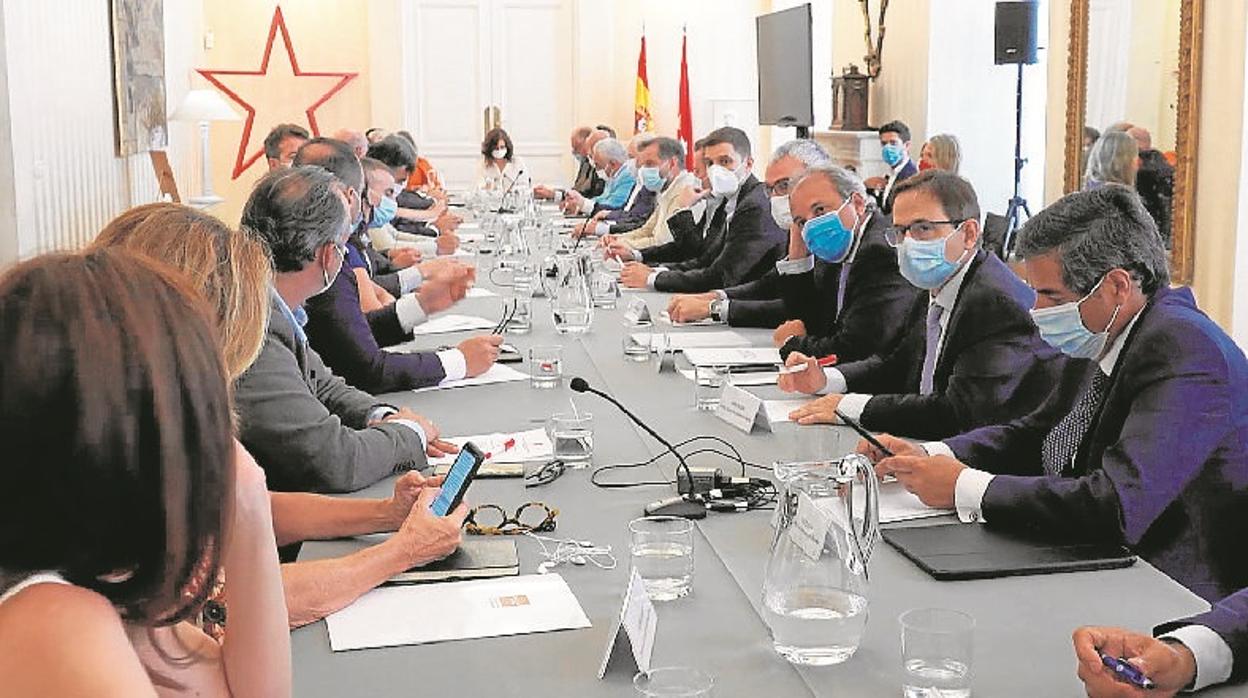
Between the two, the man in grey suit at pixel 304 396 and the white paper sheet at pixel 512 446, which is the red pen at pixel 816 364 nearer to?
the white paper sheet at pixel 512 446

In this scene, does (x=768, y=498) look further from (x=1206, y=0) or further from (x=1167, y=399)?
(x=1206, y=0)

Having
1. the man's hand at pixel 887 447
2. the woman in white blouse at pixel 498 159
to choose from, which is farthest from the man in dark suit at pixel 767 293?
the woman in white blouse at pixel 498 159

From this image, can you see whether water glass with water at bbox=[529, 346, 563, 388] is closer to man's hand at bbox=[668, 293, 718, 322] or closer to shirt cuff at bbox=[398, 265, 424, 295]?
man's hand at bbox=[668, 293, 718, 322]

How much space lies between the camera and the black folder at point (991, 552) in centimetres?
199

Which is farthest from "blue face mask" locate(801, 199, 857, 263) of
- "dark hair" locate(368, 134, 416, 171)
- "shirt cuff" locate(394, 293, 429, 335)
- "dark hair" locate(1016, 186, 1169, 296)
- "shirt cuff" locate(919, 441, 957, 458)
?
"dark hair" locate(368, 134, 416, 171)

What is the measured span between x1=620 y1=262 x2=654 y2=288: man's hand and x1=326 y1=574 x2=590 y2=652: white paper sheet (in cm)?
368

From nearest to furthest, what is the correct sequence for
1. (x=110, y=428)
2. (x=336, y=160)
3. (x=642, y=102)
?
(x=110, y=428), (x=336, y=160), (x=642, y=102)

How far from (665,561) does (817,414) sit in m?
1.14

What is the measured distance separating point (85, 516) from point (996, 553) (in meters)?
1.43

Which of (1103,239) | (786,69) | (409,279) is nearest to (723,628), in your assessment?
(1103,239)

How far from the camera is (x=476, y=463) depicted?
2047mm

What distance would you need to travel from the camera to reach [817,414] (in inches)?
118

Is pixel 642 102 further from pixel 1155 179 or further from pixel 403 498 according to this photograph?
pixel 403 498

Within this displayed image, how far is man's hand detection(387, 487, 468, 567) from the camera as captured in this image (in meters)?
1.97
